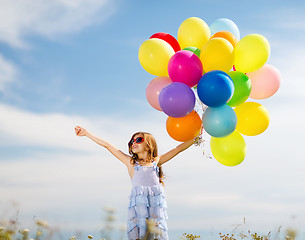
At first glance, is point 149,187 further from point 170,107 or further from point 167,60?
point 167,60

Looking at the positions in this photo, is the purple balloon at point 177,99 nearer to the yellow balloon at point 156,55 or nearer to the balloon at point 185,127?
the balloon at point 185,127

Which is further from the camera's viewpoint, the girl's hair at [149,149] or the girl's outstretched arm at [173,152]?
the girl's outstretched arm at [173,152]

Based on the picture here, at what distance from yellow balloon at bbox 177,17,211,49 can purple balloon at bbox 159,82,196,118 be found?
2.52 feet

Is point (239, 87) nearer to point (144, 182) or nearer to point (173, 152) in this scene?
point (173, 152)

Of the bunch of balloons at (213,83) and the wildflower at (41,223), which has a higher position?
the bunch of balloons at (213,83)

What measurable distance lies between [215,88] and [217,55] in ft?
1.43

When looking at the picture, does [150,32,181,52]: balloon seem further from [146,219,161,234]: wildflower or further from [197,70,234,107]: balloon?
[146,219,161,234]: wildflower

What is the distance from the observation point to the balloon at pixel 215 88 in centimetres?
395

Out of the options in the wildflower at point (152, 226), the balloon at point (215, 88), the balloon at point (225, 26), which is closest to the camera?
the wildflower at point (152, 226)

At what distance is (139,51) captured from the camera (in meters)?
4.55

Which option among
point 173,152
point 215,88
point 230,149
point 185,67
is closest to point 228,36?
point 185,67

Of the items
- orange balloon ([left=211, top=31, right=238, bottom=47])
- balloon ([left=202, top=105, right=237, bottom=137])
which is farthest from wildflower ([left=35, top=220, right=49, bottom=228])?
orange balloon ([left=211, top=31, right=238, bottom=47])

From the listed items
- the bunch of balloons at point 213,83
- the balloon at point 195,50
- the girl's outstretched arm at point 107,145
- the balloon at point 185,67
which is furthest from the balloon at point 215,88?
the girl's outstretched arm at point 107,145

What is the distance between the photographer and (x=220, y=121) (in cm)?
404
